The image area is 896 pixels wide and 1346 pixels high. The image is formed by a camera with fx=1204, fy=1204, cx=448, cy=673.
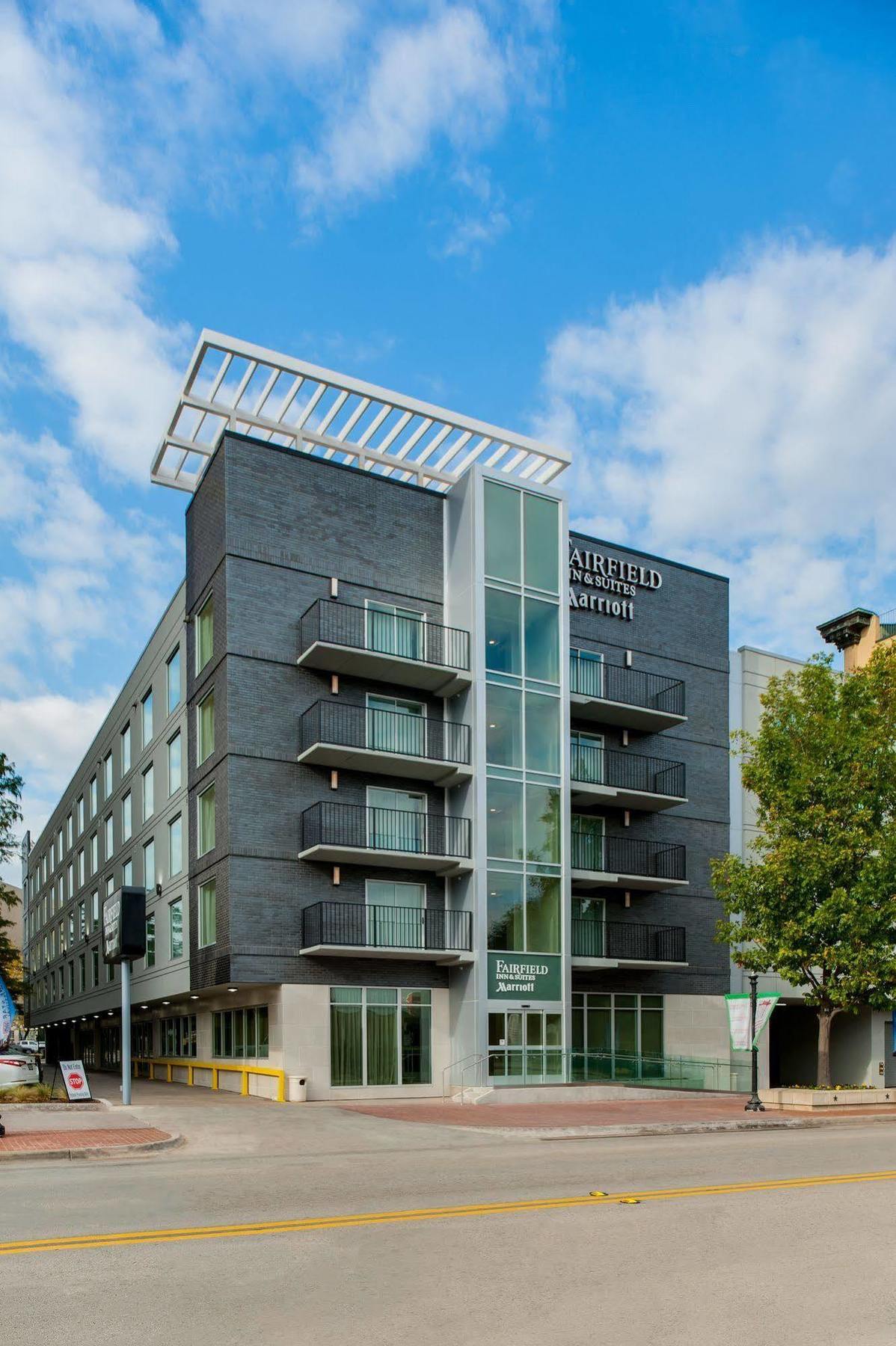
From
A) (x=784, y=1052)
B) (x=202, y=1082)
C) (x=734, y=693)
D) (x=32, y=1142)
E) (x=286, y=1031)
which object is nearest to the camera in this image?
(x=32, y=1142)

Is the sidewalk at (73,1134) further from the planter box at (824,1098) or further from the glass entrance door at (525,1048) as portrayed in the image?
the planter box at (824,1098)

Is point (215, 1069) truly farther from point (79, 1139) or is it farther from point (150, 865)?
point (79, 1139)

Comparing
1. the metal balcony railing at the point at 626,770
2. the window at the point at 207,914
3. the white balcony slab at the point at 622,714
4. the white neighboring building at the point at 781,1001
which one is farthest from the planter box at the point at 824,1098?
the window at the point at 207,914

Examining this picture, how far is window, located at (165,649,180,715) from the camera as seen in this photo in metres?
34.6

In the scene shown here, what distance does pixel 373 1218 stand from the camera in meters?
10.2

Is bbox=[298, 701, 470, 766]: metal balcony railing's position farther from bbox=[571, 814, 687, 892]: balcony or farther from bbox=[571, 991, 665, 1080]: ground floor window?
bbox=[571, 991, 665, 1080]: ground floor window

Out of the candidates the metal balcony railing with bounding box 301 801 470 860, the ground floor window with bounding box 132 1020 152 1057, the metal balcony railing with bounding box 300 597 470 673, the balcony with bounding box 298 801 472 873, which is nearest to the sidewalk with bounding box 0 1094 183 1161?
Result: the balcony with bounding box 298 801 472 873

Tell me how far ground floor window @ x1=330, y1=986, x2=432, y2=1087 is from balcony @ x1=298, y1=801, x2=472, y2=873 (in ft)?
10.1

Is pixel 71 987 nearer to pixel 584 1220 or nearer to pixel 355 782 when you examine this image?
pixel 355 782

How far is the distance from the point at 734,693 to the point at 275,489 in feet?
56.9

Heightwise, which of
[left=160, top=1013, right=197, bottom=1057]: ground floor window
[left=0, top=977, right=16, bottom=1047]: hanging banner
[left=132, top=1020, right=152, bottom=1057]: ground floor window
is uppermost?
[left=0, top=977, right=16, bottom=1047]: hanging banner

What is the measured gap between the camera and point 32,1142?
16.0m

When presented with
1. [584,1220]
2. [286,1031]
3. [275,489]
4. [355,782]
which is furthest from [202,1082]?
[584,1220]

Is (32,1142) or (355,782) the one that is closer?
(32,1142)
